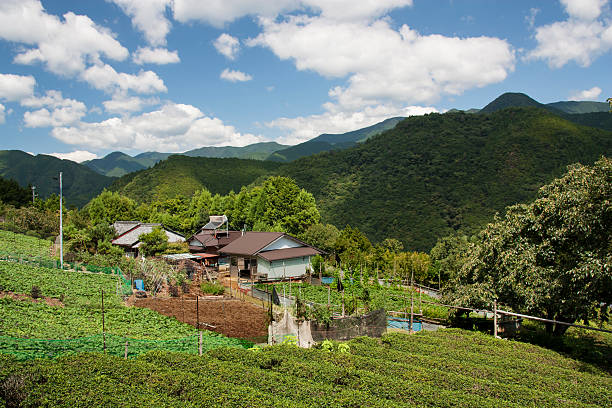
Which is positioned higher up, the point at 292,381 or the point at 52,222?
the point at 52,222

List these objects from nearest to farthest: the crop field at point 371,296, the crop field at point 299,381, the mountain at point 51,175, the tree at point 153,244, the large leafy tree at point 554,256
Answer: the crop field at point 299,381 < the large leafy tree at point 554,256 < the crop field at point 371,296 < the tree at point 153,244 < the mountain at point 51,175

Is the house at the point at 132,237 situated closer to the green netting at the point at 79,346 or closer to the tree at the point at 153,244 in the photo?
the tree at the point at 153,244

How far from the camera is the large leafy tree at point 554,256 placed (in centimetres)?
1331

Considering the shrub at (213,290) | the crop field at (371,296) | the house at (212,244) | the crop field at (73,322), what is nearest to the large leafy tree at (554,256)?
the crop field at (371,296)

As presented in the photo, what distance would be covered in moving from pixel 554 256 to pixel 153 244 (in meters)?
34.8

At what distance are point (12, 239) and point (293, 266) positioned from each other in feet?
97.1

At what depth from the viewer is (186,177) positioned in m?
109

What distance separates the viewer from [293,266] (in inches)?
1447

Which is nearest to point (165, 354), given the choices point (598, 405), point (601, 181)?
point (598, 405)

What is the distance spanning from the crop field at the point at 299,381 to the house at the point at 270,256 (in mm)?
23769

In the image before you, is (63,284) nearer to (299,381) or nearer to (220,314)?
(220,314)

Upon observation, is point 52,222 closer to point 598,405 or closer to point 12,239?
point 12,239

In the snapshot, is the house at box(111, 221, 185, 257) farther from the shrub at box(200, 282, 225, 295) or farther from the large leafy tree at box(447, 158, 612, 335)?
the large leafy tree at box(447, 158, 612, 335)

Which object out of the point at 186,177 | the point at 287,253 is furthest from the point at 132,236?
the point at 186,177
